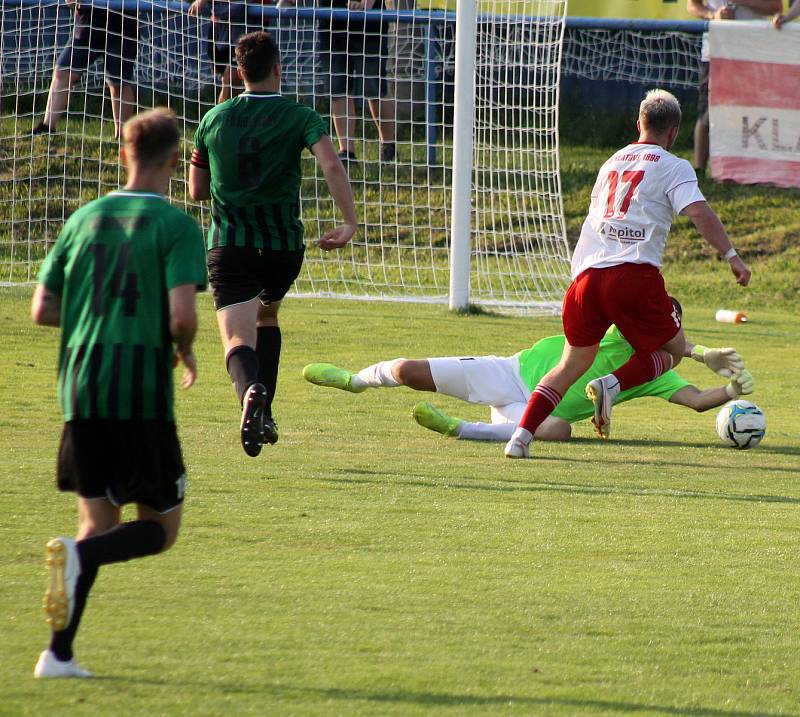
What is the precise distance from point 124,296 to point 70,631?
86 cm

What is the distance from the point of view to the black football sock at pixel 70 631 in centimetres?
367

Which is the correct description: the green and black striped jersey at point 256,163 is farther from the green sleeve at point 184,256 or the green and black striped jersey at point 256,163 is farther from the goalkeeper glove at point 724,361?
the green sleeve at point 184,256

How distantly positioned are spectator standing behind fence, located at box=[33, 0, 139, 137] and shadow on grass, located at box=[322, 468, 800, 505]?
26.3 ft

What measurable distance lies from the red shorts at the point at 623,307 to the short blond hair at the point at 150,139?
3.64 meters

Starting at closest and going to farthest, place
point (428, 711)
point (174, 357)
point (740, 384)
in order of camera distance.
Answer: point (428, 711) → point (174, 357) → point (740, 384)

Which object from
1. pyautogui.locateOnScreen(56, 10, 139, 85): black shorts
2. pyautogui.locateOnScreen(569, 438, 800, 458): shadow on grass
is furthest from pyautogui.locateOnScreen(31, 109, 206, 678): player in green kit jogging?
pyautogui.locateOnScreen(56, 10, 139, 85): black shorts

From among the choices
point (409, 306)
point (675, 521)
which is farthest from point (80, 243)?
point (409, 306)

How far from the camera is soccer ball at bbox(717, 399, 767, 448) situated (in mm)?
7887

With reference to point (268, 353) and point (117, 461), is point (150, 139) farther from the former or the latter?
point (268, 353)

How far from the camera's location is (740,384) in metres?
7.91

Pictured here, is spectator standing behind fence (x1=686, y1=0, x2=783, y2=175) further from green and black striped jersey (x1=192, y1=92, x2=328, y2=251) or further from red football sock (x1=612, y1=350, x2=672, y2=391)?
green and black striped jersey (x1=192, y1=92, x2=328, y2=251)

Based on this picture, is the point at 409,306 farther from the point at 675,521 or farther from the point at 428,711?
the point at 428,711

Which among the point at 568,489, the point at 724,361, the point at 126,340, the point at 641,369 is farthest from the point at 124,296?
the point at 724,361

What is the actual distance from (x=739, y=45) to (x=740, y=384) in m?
8.32
